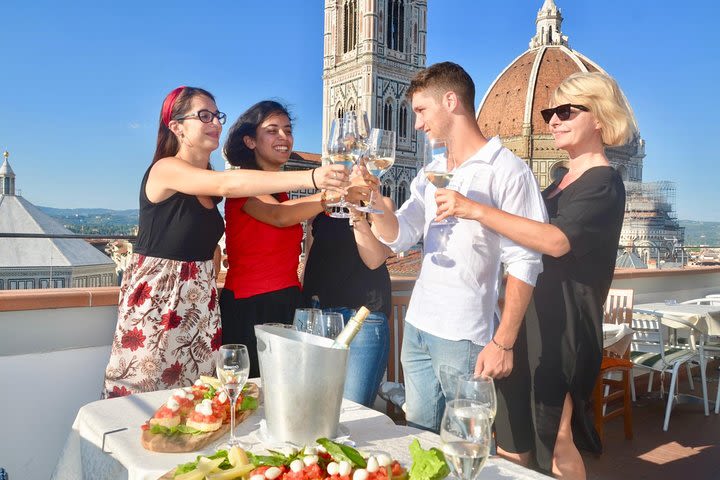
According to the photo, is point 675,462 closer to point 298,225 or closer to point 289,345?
point 298,225

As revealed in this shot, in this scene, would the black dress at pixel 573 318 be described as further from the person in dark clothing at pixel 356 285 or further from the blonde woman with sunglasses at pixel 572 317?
the person in dark clothing at pixel 356 285

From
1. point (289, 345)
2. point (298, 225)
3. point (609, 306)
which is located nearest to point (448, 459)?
point (289, 345)

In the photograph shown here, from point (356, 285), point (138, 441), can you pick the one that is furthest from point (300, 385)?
point (356, 285)

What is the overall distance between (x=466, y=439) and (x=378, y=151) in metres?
0.76

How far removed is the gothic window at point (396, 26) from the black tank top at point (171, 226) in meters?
54.1

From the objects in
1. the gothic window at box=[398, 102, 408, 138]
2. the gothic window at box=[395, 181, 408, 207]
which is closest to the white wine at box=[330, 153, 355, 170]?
the gothic window at box=[395, 181, 408, 207]

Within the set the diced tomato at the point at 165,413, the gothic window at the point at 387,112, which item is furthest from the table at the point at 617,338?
the gothic window at the point at 387,112

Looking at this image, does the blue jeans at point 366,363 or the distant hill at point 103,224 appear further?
the distant hill at point 103,224

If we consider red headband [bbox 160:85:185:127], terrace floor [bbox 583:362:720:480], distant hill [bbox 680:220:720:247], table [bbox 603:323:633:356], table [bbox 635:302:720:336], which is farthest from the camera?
distant hill [bbox 680:220:720:247]

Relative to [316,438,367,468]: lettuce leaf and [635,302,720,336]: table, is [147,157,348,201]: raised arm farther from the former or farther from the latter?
[635,302,720,336]: table

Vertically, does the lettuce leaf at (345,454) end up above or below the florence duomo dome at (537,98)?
below

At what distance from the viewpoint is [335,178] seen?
1.42 meters

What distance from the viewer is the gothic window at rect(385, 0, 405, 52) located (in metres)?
53.1

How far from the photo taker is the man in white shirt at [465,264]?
1.50m
